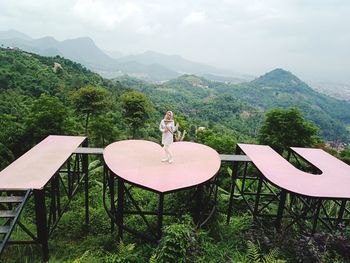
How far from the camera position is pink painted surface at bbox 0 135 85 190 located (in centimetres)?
629

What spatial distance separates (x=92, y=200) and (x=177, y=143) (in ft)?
16.8

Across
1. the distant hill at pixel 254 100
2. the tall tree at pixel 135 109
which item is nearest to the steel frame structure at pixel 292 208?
the tall tree at pixel 135 109

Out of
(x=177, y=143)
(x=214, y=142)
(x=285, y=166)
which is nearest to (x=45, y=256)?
(x=177, y=143)

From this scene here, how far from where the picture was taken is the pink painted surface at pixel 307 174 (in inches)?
280

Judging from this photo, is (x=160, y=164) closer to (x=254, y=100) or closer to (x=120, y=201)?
(x=120, y=201)

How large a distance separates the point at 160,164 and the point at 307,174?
4061 millimetres

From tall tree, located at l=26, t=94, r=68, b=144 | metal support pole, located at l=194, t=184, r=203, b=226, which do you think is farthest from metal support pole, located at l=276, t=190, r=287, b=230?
tall tree, located at l=26, t=94, r=68, b=144

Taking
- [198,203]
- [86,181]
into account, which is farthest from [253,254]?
[86,181]

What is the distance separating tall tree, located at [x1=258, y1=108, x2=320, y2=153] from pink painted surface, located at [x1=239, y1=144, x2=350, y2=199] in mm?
11656

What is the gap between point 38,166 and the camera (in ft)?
23.9

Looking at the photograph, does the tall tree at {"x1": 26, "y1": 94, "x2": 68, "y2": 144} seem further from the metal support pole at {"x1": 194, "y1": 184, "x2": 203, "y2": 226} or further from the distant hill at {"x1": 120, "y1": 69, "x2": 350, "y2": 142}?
the distant hill at {"x1": 120, "y1": 69, "x2": 350, "y2": 142}

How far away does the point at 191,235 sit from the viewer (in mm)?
6359

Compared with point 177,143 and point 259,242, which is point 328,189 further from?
point 177,143

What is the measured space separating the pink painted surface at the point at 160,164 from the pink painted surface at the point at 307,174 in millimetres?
1463
